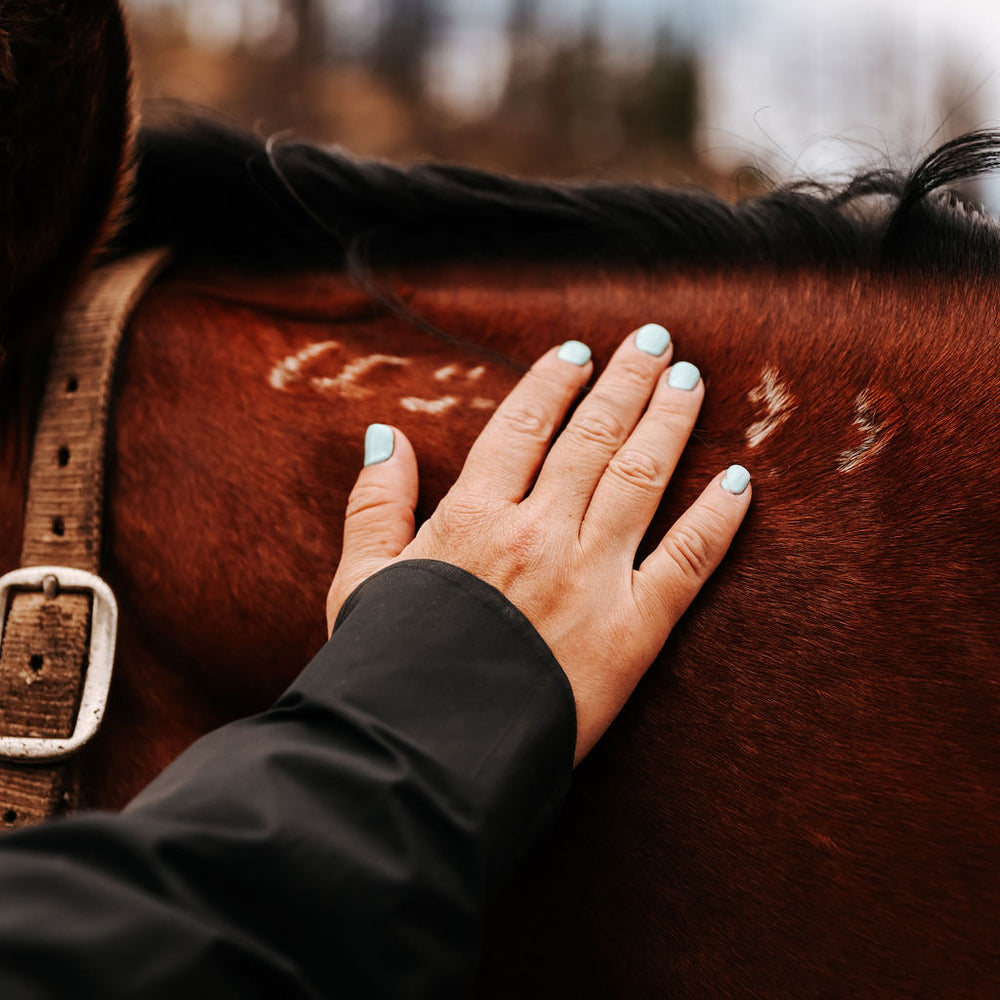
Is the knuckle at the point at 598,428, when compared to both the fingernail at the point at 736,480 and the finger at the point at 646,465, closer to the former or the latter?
the finger at the point at 646,465

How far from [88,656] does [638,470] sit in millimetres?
629

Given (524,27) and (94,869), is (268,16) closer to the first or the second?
(524,27)

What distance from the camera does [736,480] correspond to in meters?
0.80

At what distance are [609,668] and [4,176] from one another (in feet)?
2.65

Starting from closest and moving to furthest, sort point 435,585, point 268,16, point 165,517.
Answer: point 435,585
point 165,517
point 268,16

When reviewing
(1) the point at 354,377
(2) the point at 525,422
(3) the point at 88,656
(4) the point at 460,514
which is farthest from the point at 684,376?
(3) the point at 88,656

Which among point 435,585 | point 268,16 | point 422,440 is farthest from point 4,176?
point 268,16

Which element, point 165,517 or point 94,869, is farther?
point 165,517

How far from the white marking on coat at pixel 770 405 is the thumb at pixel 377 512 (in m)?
0.36

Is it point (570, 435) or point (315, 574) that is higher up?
point (570, 435)

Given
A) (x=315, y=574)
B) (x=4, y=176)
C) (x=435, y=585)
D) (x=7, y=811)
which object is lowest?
(x=7, y=811)

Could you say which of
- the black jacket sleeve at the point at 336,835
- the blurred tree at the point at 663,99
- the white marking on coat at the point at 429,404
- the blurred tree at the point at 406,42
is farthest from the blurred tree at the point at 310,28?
the black jacket sleeve at the point at 336,835

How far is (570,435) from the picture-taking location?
2.77 ft

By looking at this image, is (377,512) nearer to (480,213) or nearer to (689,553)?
(689,553)
